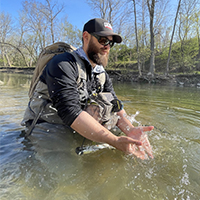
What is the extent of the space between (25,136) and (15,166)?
2.77 feet

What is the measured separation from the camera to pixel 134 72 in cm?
2177

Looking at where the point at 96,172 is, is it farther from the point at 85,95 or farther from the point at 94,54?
the point at 94,54

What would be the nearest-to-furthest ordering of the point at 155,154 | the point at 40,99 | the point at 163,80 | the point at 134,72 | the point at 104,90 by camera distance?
the point at 155,154
the point at 40,99
the point at 104,90
the point at 163,80
the point at 134,72

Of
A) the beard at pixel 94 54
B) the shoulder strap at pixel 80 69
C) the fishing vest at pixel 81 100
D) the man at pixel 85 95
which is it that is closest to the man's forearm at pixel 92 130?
the man at pixel 85 95

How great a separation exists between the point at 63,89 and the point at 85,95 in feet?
1.69

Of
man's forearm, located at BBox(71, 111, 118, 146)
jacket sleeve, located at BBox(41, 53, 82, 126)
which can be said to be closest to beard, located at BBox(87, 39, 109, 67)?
jacket sleeve, located at BBox(41, 53, 82, 126)

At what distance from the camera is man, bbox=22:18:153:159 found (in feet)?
5.86

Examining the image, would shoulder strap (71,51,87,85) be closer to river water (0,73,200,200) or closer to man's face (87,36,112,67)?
man's face (87,36,112,67)

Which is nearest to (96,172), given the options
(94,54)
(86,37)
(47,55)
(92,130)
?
(92,130)

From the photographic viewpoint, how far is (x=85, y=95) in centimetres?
228

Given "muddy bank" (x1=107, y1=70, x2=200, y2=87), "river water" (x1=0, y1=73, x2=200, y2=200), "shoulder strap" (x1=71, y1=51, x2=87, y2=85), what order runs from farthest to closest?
"muddy bank" (x1=107, y1=70, x2=200, y2=87) < "shoulder strap" (x1=71, y1=51, x2=87, y2=85) < "river water" (x1=0, y1=73, x2=200, y2=200)

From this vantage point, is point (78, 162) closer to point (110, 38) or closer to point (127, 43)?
point (110, 38)

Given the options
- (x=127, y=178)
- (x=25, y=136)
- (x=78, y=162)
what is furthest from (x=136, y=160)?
(x=25, y=136)

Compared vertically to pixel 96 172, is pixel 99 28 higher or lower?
higher
